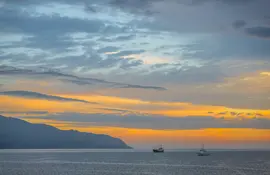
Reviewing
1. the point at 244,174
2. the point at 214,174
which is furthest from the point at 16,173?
the point at 244,174

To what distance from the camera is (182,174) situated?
366ft

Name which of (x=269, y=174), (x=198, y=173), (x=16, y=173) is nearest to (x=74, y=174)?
(x=16, y=173)

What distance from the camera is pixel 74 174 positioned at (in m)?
112

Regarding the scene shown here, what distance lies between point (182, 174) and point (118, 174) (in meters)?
17.6

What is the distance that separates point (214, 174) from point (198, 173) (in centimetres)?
557

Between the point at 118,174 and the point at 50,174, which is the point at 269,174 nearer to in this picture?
the point at 118,174

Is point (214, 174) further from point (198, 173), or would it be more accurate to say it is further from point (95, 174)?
point (95, 174)

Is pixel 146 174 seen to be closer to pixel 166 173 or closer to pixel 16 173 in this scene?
pixel 166 173

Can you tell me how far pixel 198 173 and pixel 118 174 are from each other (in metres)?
22.9

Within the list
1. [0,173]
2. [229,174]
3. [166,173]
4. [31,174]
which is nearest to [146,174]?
[166,173]

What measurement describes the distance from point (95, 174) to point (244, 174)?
4079cm

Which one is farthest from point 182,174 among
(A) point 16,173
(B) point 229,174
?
(A) point 16,173

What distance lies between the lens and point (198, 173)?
381 ft

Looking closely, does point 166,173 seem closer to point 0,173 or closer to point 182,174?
point 182,174
